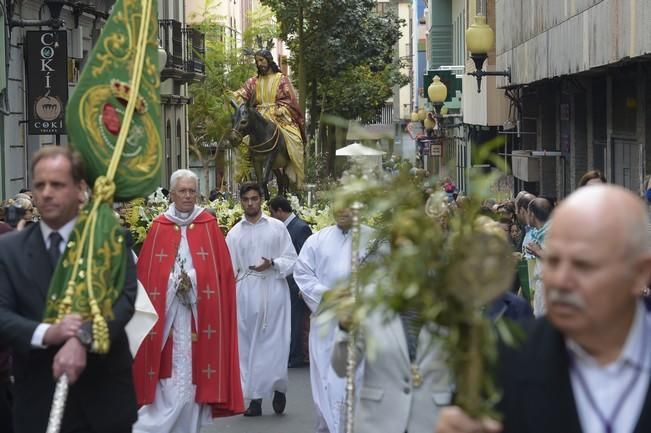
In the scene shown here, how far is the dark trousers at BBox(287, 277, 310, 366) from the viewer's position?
1602 centimetres

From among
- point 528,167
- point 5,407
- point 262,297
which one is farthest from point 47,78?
point 5,407

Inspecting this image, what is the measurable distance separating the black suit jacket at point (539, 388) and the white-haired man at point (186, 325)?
6.32m

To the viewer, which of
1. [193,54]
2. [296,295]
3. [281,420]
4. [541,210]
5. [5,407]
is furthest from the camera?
[193,54]

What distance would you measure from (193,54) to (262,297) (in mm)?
32681

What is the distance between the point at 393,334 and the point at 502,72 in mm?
20450

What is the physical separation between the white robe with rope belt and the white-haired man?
8.46 ft

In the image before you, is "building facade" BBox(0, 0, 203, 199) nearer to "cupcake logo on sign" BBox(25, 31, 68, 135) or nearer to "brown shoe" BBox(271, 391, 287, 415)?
"cupcake logo on sign" BBox(25, 31, 68, 135)

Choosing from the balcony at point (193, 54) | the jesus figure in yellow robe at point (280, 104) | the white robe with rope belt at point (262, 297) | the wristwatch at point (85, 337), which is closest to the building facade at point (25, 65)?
the jesus figure in yellow robe at point (280, 104)

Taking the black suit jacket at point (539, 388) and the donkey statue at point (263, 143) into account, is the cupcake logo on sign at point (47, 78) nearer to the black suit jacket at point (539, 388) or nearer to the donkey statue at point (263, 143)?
the donkey statue at point (263, 143)

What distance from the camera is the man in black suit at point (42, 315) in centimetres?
597

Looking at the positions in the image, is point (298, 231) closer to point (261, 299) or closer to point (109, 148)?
point (261, 299)

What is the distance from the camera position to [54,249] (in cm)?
613

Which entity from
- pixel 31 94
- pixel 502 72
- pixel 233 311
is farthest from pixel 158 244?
pixel 502 72

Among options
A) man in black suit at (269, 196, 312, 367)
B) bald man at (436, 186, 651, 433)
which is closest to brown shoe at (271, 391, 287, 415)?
man in black suit at (269, 196, 312, 367)
